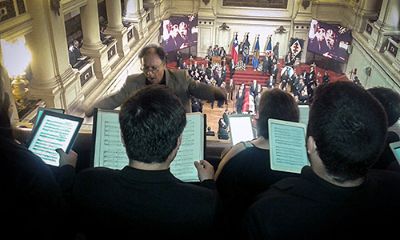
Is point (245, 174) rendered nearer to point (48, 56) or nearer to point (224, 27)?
point (48, 56)

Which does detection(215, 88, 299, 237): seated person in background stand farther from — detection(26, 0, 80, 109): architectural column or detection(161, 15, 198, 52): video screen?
detection(161, 15, 198, 52): video screen

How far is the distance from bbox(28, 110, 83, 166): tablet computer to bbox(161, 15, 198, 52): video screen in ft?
47.0

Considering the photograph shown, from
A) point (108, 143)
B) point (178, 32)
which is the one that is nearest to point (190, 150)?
point (108, 143)

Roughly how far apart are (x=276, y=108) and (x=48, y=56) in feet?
20.8

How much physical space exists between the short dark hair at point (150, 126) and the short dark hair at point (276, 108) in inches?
42.5

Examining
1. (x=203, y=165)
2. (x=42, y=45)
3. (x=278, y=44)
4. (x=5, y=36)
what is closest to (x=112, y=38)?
(x=42, y=45)

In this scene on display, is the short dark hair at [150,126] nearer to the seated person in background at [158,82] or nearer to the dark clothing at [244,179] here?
the dark clothing at [244,179]

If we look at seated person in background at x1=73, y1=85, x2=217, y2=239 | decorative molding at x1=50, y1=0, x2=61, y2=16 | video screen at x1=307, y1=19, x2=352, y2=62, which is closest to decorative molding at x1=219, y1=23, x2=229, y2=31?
video screen at x1=307, y1=19, x2=352, y2=62

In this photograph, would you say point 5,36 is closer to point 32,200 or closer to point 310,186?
point 32,200

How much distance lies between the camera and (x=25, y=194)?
5.69ft

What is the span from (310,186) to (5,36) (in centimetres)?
666

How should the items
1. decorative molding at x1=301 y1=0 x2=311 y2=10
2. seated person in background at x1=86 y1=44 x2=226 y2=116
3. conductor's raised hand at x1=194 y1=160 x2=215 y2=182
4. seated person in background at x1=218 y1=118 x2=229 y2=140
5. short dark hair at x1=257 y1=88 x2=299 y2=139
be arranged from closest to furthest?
conductor's raised hand at x1=194 y1=160 x2=215 y2=182 → short dark hair at x1=257 y1=88 x2=299 y2=139 → seated person in background at x1=86 y1=44 x2=226 y2=116 → seated person in background at x1=218 y1=118 x2=229 y2=140 → decorative molding at x1=301 y1=0 x2=311 y2=10

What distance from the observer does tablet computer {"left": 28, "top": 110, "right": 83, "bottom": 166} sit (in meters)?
2.68

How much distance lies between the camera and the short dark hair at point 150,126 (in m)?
1.73
